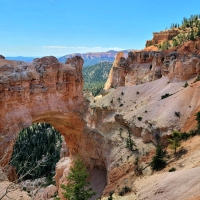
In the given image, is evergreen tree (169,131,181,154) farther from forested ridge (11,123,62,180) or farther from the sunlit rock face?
forested ridge (11,123,62,180)

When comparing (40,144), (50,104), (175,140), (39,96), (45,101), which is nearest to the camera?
(175,140)

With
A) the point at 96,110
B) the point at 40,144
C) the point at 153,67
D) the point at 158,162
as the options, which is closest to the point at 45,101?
the point at 96,110

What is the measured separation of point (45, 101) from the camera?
27422mm

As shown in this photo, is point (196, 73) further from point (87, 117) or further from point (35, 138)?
point (35, 138)

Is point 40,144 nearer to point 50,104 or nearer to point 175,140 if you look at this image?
point 50,104

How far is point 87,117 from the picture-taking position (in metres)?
32.5

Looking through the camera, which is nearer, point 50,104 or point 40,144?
point 50,104

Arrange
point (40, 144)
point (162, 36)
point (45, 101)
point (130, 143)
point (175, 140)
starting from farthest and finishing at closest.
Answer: point (162, 36), point (40, 144), point (45, 101), point (130, 143), point (175, 140)

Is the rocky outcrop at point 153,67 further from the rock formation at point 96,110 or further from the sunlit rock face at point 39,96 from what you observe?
the sunlit rock face at point 39,96

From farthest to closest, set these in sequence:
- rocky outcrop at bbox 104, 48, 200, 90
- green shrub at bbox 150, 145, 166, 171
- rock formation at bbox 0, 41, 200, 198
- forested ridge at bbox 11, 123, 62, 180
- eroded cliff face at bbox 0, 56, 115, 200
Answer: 1. forested ridge at bbox 11, 123, 62, 180
2. rocky outcrop at bbox 104, 48, 200, 90
3. rock formation at bbox 0, 41, 200, 198
4. eroded cliff face at bbox 0, 56, 115, 200
5. green shrub at bbox 150, 145, 166, 171

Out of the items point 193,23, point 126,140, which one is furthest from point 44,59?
point 193,23

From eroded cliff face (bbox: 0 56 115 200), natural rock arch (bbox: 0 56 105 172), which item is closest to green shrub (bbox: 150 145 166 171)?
eroded cliff face (bbox: 0 56 115 200)

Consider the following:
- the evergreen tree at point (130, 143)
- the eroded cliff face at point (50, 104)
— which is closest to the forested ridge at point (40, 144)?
the eroded cliff face at point (50, 104)

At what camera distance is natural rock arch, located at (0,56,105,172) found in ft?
77.5
